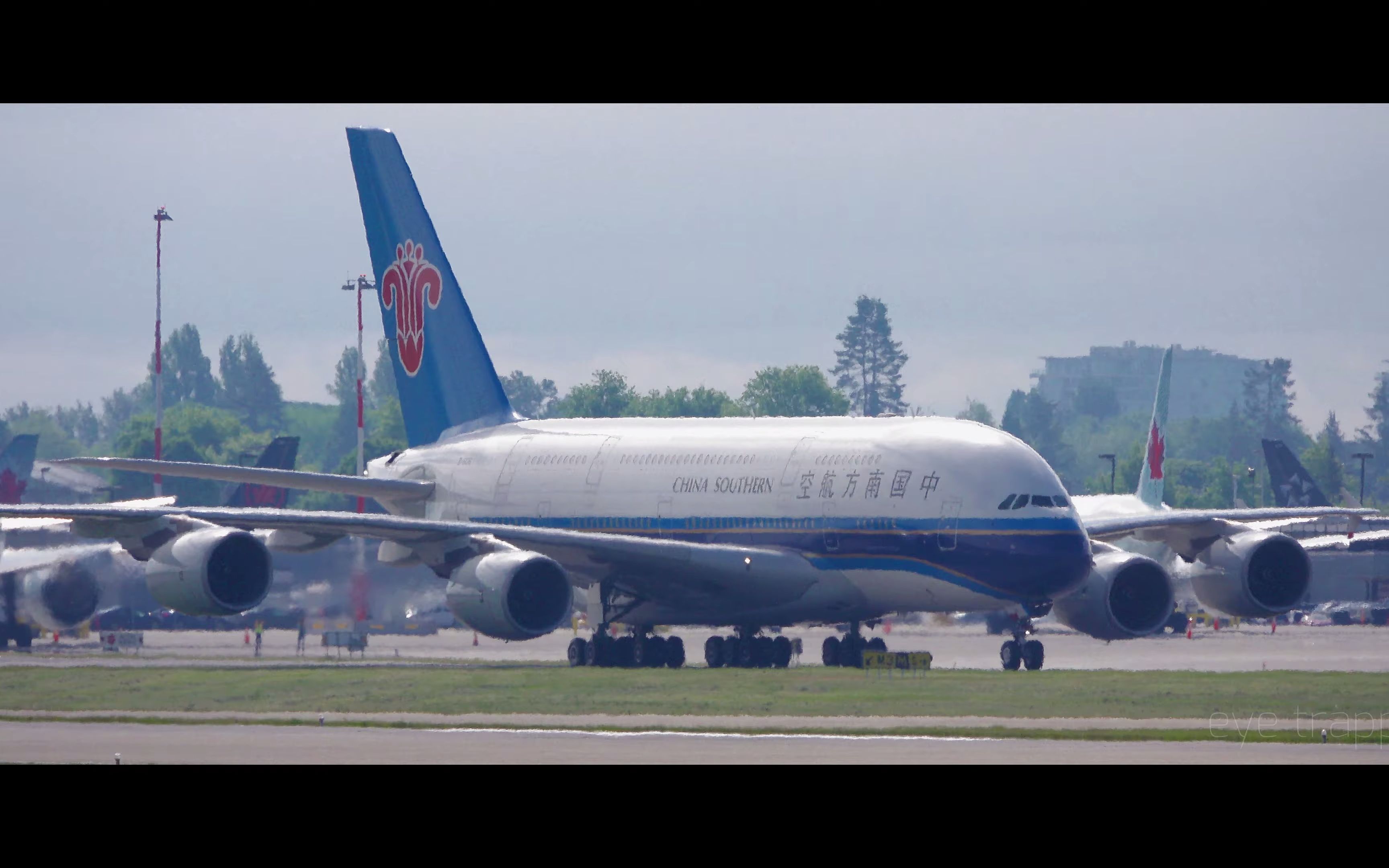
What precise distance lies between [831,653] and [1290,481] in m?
56.3

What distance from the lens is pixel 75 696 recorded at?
1399 inches

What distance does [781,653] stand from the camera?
44.1 m

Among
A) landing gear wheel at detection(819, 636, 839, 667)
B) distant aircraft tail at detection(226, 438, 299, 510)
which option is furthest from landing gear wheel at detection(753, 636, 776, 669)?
distant aircraft tail at detection(226, 438, 299, 510)

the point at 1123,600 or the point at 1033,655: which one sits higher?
the point at 1123,600

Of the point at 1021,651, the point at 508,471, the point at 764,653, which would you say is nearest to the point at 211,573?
the point at 508,471

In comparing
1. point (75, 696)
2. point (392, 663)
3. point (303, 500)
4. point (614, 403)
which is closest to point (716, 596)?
point (392, 663)

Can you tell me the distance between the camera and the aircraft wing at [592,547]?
40.2 meters

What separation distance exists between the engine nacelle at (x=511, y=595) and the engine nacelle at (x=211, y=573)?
3668mm

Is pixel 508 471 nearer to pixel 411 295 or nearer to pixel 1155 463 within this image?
pixel 411 295

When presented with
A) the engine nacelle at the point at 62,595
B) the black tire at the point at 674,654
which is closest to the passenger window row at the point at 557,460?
the black tire at the point at 674,654

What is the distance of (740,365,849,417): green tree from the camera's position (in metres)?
148

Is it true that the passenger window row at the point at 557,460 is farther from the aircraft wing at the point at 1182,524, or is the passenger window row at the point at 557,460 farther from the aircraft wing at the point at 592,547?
the aircraft wing at the point at 1182,524

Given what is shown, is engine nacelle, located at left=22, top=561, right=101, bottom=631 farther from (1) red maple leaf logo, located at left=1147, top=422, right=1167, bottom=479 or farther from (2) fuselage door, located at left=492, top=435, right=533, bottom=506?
(1) red maple leaf logo, located at left=1147, top=422, right=1167, bottom=479
